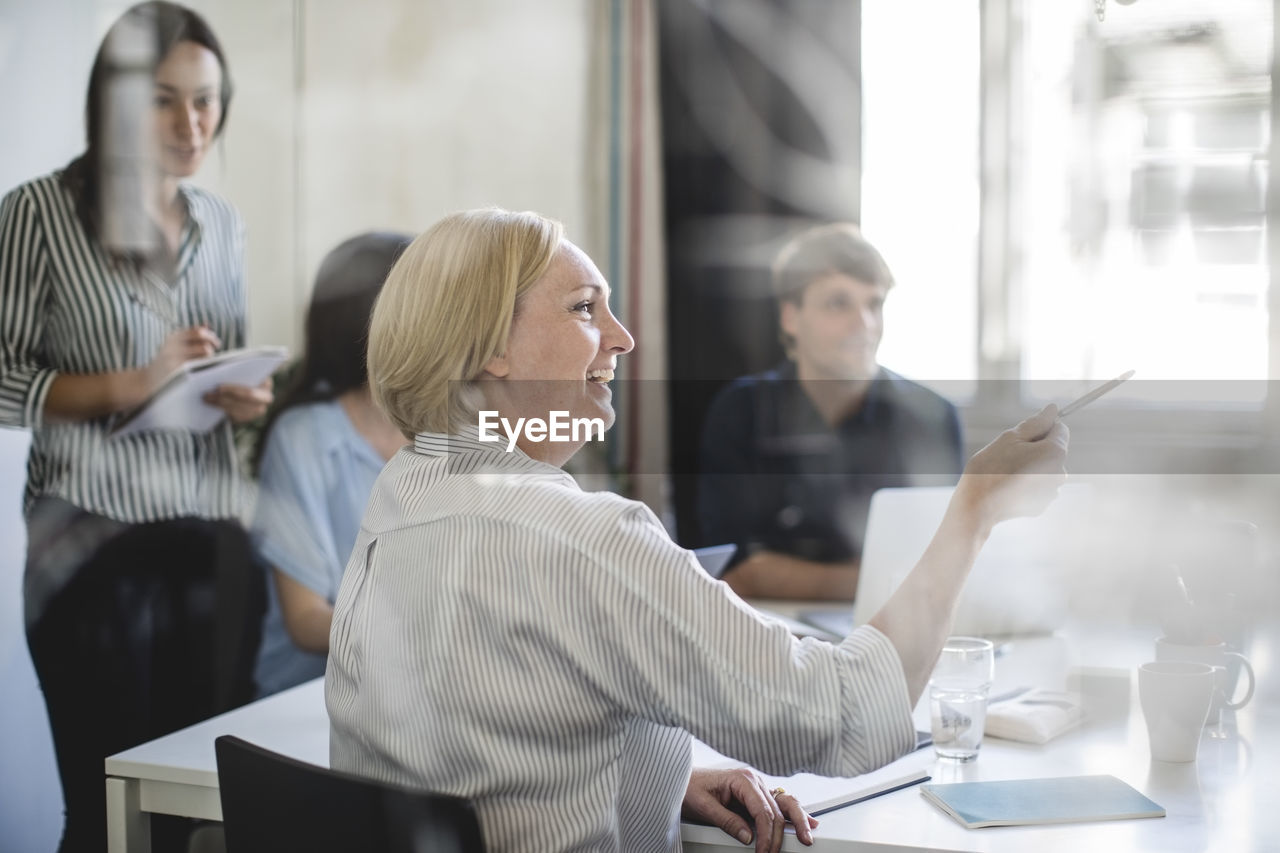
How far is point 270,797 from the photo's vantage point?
30.8 inches

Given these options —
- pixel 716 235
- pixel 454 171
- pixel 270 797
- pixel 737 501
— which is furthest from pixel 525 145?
pixel 270 797

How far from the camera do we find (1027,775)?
1029 mm

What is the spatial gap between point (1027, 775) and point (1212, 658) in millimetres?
276

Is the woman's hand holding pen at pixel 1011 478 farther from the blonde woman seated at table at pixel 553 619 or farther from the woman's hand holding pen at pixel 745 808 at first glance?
the woman's hand holding pen at pixel 745 808

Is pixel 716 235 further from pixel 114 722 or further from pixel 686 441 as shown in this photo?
pixel 114 722

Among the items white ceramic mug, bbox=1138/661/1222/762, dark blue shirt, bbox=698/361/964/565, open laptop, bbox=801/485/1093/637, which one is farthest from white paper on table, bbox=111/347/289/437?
white ceramic mug, bbox=1138/661/1222/762

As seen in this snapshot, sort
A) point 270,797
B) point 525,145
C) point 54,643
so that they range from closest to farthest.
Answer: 1. point 270,797
2. point 54,643
3. point 525,145

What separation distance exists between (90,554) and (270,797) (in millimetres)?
1097

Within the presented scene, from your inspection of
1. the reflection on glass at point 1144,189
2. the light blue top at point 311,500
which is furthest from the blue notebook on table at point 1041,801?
the reflection on glass at point 1144,189

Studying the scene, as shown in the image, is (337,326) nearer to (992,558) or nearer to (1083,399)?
(992,558)

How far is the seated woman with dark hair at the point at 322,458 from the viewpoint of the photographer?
1.76 metres

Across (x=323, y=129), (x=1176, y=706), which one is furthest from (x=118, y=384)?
(x=1176, y=706)

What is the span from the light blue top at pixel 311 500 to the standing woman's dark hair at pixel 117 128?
0.40m

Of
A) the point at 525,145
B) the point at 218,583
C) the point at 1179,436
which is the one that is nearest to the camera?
the point at 218,583
